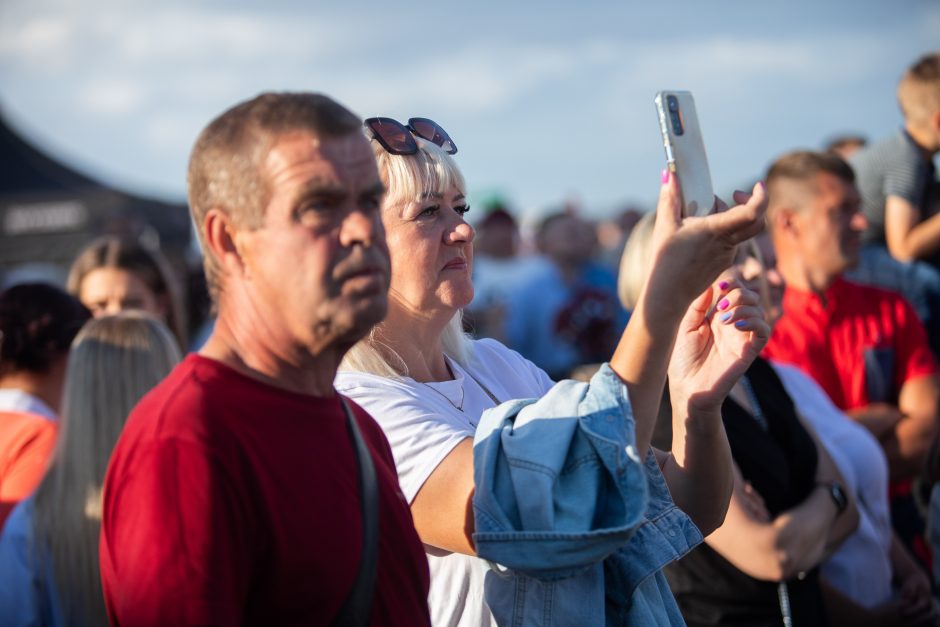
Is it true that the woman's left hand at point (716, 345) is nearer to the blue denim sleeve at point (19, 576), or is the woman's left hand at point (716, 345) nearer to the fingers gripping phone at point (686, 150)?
the fingers gripping phone at point (686, 150)

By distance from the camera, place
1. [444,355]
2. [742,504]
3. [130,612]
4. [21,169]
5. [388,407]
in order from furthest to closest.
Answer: [21,169], [742,504], [444,355], [388,407], [130,612]

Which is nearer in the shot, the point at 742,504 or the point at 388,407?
the point at 388,407

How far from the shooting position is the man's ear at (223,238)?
1554 mm

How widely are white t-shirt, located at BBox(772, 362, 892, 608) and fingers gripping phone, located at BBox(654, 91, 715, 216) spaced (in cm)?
196

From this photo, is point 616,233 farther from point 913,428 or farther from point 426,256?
point 426,256

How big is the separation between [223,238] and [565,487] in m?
0.72

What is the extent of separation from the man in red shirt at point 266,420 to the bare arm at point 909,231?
455cm

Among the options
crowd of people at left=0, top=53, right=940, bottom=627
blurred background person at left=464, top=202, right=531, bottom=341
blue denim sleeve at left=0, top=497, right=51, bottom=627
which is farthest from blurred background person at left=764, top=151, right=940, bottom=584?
blurred background person at left=464, top=202, right=531, bottom=341

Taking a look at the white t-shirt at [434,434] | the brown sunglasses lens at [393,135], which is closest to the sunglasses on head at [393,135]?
the brown sunglasses lens at [393,135]

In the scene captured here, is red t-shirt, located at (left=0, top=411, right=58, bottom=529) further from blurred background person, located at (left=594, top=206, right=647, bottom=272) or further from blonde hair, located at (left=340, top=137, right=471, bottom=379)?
blurred background person, located at (left=594, top=206, right=647, bottom=272)

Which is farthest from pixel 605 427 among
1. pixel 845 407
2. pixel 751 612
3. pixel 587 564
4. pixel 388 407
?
pixel 845 407

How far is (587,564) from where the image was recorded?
→ 180 cm

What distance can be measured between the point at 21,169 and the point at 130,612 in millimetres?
12559

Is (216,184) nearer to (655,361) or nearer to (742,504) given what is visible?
(655,361)
